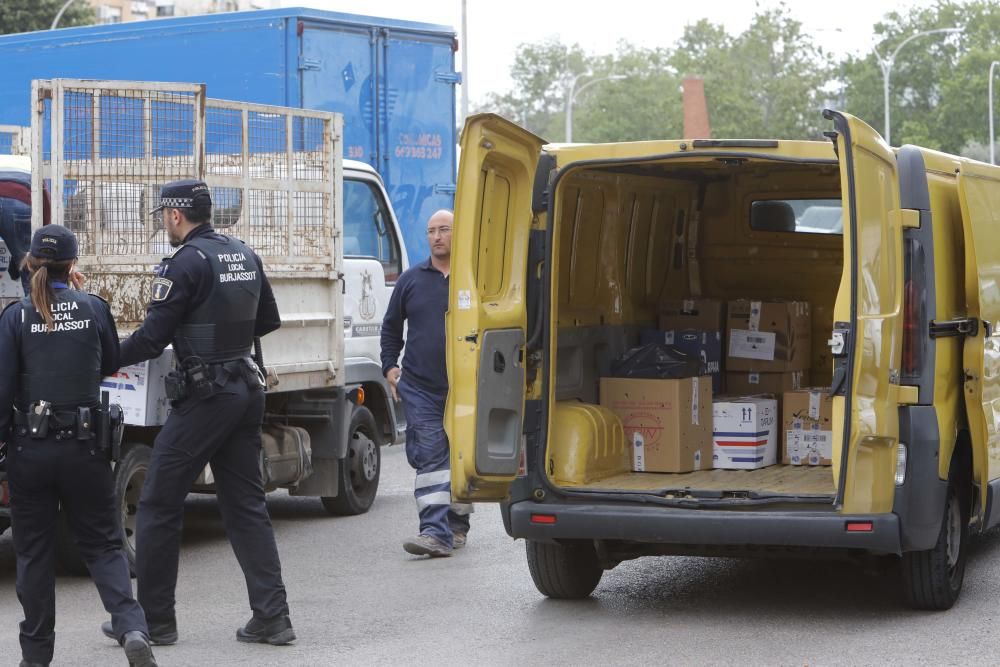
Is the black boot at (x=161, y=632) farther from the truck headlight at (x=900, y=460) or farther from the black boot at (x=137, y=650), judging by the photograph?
the truck headlight at (x=900, y=460)

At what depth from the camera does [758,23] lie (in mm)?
74188

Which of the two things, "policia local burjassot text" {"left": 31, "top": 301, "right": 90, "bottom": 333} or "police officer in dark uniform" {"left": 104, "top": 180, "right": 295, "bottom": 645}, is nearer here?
"policia local burjassot text" {"left": 31, "top": 301, "right": 90, "bottom": 333}

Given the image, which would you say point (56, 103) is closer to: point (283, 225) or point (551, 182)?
point (283, 225)

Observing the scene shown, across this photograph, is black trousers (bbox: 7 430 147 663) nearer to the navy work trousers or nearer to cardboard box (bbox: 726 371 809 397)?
the navy work trousers

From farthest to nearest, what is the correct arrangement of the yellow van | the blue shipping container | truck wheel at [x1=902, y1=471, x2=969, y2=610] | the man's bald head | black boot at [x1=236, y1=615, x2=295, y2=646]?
the blue shipping container → the man's bald head → truck wheel at [x1=902, y1=471, x2=969, y2=610] → black boot at [x1=236, y1=615, x2=295, y2=646] → the yellow van

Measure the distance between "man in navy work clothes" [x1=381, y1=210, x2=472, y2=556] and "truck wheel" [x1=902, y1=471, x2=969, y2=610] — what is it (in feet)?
9.13

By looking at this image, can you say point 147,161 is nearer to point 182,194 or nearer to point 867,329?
point 182,194

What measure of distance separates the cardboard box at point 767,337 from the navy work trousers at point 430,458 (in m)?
1.78

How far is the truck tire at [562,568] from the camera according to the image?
7.50m

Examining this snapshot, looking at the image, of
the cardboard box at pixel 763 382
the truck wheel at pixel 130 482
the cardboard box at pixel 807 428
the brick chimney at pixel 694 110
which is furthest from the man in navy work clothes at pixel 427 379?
the brick chimney at pixel 694 110

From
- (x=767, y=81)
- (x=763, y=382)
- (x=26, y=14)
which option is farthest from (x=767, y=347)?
(x=767, y=81)

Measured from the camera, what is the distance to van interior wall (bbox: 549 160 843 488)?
819cm

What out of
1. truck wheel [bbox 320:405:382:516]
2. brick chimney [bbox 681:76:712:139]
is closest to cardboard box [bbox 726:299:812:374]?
truck wheel [bbox 320:405:382:516]

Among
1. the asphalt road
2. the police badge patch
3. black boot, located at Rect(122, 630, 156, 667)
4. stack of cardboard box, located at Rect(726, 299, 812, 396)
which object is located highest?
the police badge patch
